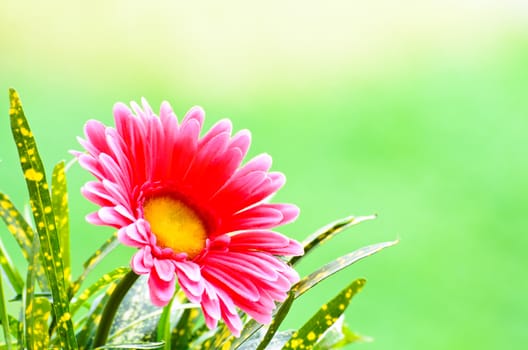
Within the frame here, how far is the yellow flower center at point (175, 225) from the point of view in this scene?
1.23ft

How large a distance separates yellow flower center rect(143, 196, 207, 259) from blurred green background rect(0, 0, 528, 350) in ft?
4.12

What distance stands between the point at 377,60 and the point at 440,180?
596mm

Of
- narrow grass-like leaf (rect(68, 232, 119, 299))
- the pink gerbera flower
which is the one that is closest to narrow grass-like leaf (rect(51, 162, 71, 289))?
narrow grass-like leaf (rect(68, 232, 119, 299))

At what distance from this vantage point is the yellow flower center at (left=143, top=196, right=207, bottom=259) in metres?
0.38

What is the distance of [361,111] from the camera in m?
2.39

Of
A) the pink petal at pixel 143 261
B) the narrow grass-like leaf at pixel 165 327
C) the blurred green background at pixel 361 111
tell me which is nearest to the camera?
the pink petal at pixel 143 261

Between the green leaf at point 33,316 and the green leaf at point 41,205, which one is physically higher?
the green leaf at point 41,205

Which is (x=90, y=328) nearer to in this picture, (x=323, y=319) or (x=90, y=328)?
(x=90, y=328)

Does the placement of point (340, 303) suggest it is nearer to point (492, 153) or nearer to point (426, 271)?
point (426, 271)

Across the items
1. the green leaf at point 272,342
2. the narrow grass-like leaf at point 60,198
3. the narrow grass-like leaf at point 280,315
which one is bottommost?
the green leaf at point 272,342

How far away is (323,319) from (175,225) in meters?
0.09

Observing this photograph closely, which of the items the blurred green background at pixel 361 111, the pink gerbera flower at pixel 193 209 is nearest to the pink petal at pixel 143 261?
the pink gerbera flower at pixel 193 209

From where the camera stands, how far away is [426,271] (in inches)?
73.0

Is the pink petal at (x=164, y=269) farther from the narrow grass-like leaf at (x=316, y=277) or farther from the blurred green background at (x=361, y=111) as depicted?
the blurred green background at (x=361, y=111)
